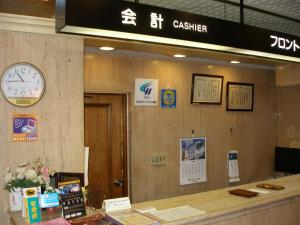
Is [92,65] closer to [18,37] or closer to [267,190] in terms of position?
[18,37]

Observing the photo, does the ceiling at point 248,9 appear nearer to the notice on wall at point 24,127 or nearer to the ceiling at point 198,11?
the ceiling at point 198,11

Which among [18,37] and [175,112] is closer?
[18,37]

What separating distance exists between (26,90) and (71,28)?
123 cm

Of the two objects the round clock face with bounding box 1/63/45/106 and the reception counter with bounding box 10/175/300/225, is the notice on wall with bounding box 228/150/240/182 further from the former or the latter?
the round clock face with bounding box 1/63/45/106

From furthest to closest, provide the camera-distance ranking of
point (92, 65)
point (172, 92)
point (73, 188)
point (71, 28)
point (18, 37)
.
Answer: point (172, 92)
point (92, 65)
point (18, 37)
point (73, 188)
point (71, 28)

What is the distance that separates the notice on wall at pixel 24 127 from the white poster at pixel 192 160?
2.19 m

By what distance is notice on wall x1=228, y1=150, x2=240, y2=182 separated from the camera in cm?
496

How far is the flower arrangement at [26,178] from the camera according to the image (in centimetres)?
243

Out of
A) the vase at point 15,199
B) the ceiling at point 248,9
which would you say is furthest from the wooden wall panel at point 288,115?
the vase at point 15,199

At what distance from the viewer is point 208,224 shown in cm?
242

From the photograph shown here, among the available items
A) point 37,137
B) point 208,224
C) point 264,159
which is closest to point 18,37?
point 37,137

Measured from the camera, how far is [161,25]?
1.96m

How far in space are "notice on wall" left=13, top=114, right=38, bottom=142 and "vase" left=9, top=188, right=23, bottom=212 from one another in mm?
428

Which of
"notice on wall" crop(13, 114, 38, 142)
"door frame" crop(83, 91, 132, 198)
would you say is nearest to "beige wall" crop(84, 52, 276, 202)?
"door frame" crop(83, 91, 132, 198)
